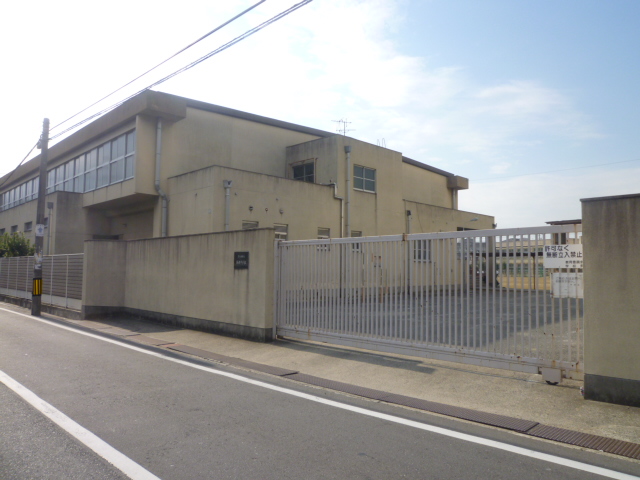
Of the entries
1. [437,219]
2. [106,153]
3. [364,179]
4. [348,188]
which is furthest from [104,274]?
[437,219]

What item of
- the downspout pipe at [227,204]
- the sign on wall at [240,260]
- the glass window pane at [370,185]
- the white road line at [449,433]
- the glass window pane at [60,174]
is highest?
the glass window pane at [60,174]

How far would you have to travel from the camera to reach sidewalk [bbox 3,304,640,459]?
5.60 meters

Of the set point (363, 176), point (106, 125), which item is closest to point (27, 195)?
point (106, 125)

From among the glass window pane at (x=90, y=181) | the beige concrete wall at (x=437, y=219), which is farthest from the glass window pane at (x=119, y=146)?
the beige concrete wall at (x=437, y=219)

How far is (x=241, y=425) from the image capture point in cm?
537

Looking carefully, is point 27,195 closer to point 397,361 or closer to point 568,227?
point 397,361

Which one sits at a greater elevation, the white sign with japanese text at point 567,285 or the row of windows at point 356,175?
the row of windows at point 356,175

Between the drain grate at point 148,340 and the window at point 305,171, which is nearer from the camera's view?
the drain grate at point 148,340

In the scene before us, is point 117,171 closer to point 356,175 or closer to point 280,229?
point 280,229

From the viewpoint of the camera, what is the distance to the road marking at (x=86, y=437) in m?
4.12

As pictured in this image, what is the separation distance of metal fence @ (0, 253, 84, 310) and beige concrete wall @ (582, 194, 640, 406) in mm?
14983

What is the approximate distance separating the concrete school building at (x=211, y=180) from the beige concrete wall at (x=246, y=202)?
0.13 feet

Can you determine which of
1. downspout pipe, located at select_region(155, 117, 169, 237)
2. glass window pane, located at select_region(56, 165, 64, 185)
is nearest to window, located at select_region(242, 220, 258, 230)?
downspout pipe, located at select_region(155, 117, 169, 237)

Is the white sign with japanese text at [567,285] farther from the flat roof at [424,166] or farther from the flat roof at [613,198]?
the flat roof at [424,166]
